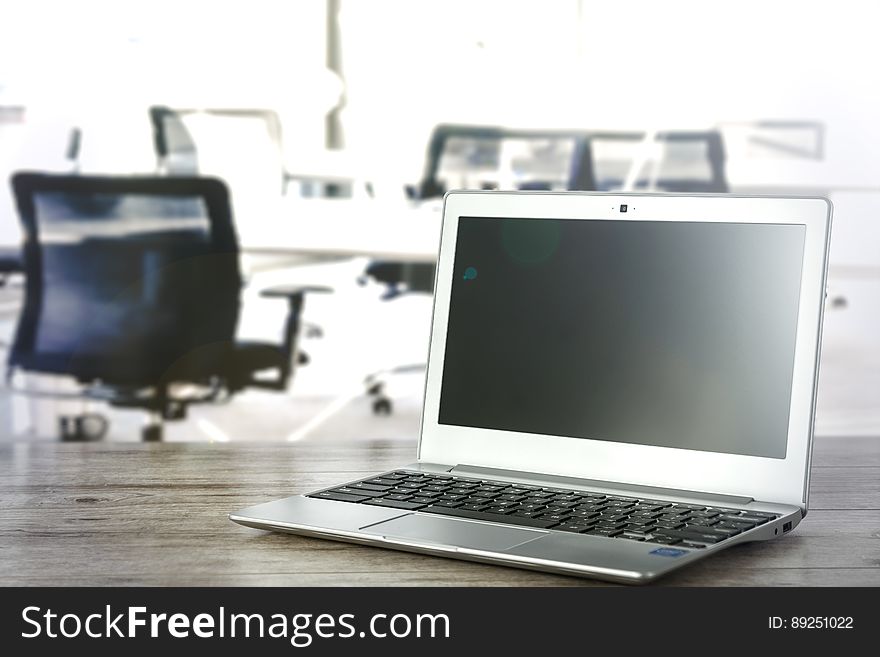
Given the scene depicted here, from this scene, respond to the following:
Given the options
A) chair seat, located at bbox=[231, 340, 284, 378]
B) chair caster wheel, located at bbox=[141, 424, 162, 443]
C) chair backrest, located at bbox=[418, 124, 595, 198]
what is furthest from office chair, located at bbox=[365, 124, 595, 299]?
chair caster wheel, located at bbox=[141, 424, 162, 443]

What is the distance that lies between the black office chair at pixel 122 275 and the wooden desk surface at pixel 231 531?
6.40 feet

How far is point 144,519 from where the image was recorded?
75cm

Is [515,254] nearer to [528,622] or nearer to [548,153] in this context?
[528,622]

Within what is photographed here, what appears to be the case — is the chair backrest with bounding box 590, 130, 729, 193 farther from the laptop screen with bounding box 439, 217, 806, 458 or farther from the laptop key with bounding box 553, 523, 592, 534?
the laptop key with bounding box 553, 523, 592, 534

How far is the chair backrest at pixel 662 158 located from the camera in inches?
134

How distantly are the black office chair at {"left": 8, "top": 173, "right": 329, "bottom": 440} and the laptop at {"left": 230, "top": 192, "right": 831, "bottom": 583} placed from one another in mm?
2157

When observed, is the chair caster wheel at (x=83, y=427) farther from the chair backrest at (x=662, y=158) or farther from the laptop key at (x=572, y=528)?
the laptop key at (x=572, y=528)

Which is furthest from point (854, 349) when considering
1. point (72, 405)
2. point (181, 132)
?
point (72, 405)

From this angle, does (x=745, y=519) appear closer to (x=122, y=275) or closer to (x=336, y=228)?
(x=122, y=275)

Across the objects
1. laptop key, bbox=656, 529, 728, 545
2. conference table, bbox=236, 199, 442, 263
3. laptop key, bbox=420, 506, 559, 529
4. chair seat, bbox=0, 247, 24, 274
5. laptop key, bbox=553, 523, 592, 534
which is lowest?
laptop key, bbox=420, 506, 559, 529

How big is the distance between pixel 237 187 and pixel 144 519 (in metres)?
2.75

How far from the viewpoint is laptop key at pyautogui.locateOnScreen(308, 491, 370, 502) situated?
75 centimetres

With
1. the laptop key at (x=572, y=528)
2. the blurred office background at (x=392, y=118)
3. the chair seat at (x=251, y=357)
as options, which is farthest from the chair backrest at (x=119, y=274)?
the laptop key at (x=572, y=528)

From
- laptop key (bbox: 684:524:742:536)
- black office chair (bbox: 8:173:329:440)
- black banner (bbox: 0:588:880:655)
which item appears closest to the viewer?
black banner (bbox: 0:588:880:655)
